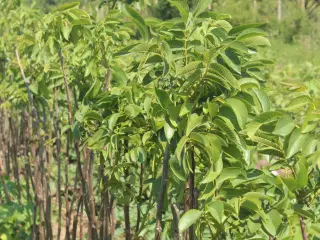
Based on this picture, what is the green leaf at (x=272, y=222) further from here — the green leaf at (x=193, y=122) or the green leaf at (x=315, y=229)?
the green leaf at (x=193, y=122)

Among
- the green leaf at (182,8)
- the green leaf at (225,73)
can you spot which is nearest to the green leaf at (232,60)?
the green leaf at (225,73)

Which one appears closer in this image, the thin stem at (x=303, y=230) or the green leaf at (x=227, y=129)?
the green leaf at (x=227, y=129)

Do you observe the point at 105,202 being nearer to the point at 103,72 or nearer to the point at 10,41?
the point at 103,72

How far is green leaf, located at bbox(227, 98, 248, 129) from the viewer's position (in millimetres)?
1460

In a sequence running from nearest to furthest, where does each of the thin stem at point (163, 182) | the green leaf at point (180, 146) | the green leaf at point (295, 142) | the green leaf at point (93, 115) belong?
the green leaf at point (180, 146) < the green leaf at point (295, 142) < the thin stem at point (163, 182) < the green leaf at point (93, 115)

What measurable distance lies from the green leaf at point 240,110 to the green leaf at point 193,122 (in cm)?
8

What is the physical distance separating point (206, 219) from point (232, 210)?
0.10 meters

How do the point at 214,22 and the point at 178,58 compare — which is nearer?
the point at 178,58

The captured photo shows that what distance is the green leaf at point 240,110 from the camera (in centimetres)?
146

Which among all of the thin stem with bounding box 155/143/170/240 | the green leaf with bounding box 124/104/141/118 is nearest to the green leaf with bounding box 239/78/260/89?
the thin stem with bounding box 155/143/170/240

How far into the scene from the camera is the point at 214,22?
165 cm

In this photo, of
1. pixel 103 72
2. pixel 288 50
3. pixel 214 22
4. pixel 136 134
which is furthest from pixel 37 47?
pixel 288 50

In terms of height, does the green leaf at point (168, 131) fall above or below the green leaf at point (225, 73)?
below

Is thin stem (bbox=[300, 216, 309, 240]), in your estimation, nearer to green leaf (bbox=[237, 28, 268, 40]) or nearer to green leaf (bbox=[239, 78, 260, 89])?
green leaf (bbox=[239, 78, 260, 89])
